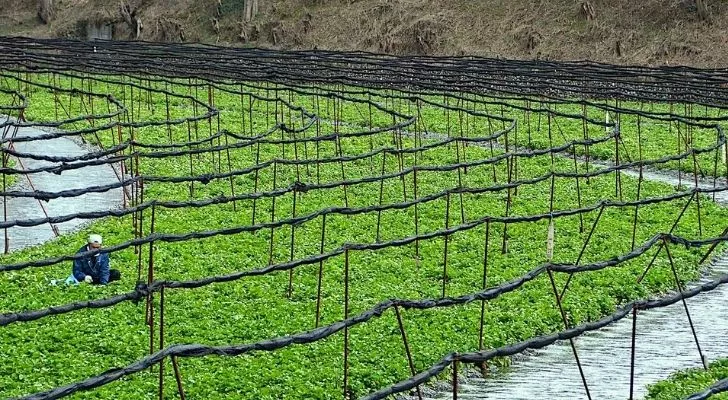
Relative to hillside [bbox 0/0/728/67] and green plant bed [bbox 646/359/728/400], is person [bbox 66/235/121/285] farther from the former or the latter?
hillside [bbox 0/0/728/67]

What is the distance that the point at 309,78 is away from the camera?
4294 cm

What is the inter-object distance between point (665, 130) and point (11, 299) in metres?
24.3

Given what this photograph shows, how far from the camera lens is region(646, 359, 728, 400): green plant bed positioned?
531 inches

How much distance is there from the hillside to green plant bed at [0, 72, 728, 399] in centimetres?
3391

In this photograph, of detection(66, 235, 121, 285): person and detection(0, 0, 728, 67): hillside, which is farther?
detection(0, 0, 728, 67): hillside

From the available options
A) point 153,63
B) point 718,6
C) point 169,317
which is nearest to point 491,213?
point 169,317

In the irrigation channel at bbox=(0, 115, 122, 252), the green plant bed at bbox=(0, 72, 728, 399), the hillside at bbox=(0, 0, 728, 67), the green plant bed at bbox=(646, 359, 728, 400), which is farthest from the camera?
the hillside at bbox=(0, 0, 728, 67)

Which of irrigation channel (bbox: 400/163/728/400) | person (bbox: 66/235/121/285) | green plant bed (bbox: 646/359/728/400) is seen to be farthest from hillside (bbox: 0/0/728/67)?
person (bbox: 66/235/121/285)

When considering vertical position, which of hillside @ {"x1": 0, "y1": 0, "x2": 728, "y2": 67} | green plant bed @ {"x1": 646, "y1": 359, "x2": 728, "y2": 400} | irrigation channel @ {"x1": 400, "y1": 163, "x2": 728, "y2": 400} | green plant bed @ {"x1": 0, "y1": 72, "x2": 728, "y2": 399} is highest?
hillside @ {"x1": 0, "y1": 0, "x2": 728, "y2": 67}

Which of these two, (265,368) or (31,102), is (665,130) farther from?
(265,368)

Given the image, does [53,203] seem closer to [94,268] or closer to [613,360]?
[94,268]

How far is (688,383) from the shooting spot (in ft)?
45.4

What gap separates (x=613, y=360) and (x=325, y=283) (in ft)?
15.9

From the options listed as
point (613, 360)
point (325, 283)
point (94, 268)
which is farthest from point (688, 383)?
point (94, 268)
